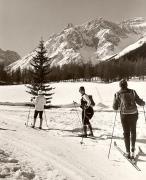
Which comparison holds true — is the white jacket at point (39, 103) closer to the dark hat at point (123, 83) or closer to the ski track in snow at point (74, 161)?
the ski track in snow at point (74, 161)

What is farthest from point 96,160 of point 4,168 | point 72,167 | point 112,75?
point 112,75

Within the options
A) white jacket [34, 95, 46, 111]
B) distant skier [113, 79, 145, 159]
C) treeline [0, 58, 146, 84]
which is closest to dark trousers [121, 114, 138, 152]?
distant skier [113, 79, 145, 159]

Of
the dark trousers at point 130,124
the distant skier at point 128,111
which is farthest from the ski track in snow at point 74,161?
the distant skier at point 128,111

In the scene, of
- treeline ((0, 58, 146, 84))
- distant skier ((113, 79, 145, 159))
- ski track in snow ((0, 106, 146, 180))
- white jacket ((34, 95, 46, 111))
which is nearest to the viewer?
ski track in snow ((0, 106, 146, 180))

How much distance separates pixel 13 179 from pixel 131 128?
4.24 m

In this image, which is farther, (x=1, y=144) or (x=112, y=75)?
(x=112, y=75)

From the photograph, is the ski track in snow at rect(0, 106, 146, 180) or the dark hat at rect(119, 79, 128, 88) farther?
the dark hat at rect(119, 79, 128, 88)

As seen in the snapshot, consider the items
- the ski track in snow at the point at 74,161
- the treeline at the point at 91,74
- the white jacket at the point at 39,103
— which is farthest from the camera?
the treeline at the point at 91,74

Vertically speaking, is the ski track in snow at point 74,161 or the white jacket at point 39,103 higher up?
the white jacket at point 39,103

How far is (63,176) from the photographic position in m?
6.07

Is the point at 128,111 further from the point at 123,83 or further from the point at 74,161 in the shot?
the point at 74,161

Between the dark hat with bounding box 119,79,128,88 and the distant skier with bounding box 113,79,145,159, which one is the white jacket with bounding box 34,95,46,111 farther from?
the dark hat with bounding box 119,79,128,88

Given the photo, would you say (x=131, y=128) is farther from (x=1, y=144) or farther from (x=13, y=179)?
(x=13, y=179)

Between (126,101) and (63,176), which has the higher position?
(126,101)
